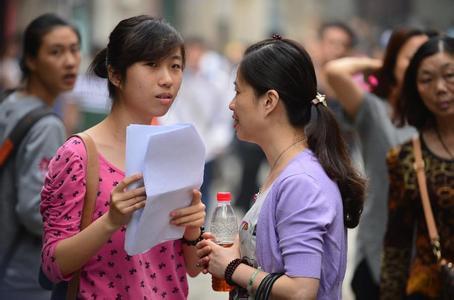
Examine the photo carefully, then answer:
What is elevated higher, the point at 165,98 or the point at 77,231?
the point at 165,98

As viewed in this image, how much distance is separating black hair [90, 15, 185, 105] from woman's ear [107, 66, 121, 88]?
0.04ft

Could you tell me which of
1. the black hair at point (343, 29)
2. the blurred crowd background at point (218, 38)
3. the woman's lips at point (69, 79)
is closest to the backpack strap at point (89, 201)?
the woman's lips at point (69, 79)

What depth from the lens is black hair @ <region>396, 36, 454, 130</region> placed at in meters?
4.46

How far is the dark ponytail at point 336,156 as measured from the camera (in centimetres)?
310

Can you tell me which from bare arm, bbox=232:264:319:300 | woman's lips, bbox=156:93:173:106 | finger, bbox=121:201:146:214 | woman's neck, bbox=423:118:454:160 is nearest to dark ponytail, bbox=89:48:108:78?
woman's lips, bbox=156:93:173:106

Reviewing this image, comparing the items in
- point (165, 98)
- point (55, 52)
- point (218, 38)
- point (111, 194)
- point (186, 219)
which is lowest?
point (218, 38)

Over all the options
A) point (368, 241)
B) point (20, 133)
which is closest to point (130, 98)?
point (20, 133)

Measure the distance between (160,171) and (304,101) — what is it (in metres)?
0.54

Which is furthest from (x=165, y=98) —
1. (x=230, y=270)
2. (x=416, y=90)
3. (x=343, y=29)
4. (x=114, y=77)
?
(x=343, y=29)

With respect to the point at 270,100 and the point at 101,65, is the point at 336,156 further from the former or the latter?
the point at 101,65

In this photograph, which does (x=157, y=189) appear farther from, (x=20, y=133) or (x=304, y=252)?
(x=20, y=133)

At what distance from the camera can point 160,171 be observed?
3010 millimetres

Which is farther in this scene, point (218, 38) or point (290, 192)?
point (218, 38)

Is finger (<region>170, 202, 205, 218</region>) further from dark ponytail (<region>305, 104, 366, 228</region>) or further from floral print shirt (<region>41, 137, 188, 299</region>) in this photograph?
dark ponytail (<region>305, 104, 366, 228</region>)
